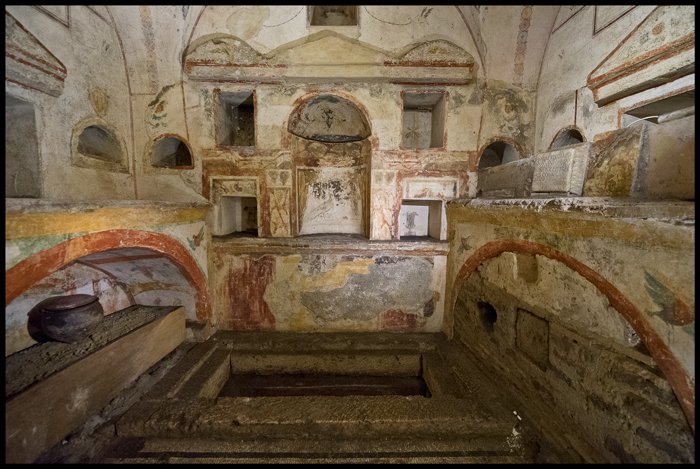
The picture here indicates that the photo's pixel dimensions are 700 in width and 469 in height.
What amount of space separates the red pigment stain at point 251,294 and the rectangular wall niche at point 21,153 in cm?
285

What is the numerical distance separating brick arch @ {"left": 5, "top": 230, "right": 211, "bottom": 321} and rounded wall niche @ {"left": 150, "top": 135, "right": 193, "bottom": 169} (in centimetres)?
188

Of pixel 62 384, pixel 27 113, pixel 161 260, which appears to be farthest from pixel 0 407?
pixel 27 113

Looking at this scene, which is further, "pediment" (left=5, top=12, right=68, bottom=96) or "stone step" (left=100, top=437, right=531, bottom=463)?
"pediment" (left=5, top=12, right=68, bottom=96)

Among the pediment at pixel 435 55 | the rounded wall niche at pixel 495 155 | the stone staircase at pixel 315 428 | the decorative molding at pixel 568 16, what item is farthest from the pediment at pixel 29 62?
the rounded wall niche at pixel 495 155

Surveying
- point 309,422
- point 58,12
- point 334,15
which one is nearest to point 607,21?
point 334,15

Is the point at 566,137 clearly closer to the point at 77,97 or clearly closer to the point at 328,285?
the point at 328,285

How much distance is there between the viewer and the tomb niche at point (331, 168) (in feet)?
18.8

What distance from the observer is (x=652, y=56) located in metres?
3.13

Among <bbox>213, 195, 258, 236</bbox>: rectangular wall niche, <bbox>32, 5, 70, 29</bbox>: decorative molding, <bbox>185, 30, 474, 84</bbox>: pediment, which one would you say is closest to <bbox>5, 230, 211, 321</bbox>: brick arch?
<bbox>213, 195, 258, 236</bbox>: rectangular wall niche

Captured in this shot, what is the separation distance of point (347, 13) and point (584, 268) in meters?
5.94

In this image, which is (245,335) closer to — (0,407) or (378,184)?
(0,407)

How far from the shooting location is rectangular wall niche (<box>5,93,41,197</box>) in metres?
3.32

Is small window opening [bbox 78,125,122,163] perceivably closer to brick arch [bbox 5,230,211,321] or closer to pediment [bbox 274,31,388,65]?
brick arch [bbox 5,230,211,321]

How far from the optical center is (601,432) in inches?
96.3
